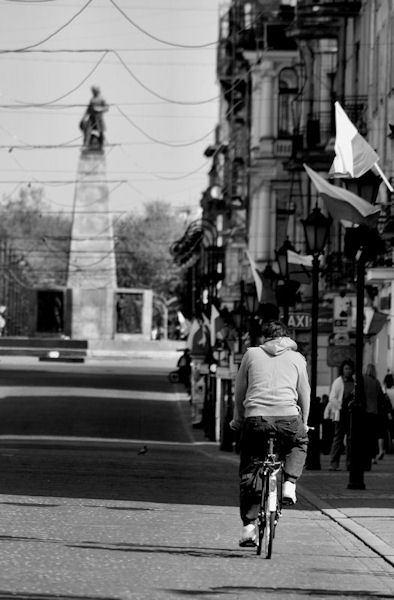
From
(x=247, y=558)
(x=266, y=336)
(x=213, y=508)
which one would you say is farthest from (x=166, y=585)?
(x=213, y=508)

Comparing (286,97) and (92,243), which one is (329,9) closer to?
(286,97)

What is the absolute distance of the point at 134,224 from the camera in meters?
179

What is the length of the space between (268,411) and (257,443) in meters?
0.25

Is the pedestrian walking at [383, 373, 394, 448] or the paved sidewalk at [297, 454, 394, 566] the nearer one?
the paved sidewalk at [297, 454, 394, 566]

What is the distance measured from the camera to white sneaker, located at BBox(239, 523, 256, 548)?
1397cm

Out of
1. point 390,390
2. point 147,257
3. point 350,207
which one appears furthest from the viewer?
point 147,257

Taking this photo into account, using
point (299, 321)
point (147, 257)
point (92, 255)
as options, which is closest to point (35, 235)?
point (147, 257)

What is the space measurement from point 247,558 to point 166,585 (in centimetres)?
201

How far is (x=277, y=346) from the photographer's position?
14.2 metres

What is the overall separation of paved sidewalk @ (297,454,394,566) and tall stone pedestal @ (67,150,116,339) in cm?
6999

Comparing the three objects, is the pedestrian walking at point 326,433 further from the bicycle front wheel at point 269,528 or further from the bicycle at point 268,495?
the bicycle front wheel at point 269,528

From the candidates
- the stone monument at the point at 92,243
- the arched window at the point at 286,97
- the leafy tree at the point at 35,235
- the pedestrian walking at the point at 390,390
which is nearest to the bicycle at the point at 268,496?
the pedestrian walking at the point at 390,390

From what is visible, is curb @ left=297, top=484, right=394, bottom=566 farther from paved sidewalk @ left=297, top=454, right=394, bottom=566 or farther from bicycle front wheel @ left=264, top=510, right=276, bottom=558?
bicycle front wheel @ left=264, top=510, right=276, bottom=558

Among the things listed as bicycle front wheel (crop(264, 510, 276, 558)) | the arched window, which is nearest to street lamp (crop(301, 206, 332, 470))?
bicycle front wheel (crop(264, 510, 276, 558))
